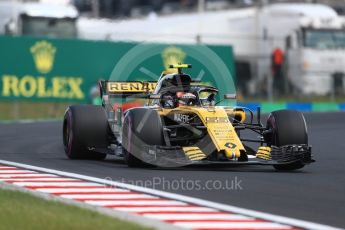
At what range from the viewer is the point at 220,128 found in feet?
46.1

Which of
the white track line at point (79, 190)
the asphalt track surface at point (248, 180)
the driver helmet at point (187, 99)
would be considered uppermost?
the driver helmet at point (187, 99)

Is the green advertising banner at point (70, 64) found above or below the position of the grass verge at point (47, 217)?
above

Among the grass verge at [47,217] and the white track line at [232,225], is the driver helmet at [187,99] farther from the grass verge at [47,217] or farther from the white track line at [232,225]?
the white track line at [232,225]

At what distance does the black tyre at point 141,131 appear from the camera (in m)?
14.0

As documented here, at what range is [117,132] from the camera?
16.2 m

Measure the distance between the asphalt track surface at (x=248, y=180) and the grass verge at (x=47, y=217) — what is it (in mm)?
1760

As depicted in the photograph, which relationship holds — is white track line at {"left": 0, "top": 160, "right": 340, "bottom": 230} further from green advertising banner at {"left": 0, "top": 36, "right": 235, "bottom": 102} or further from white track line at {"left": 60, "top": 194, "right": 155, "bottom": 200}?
green advertising banner at {"left": 0, "top": 36, "right": 235, "bottom": 102}

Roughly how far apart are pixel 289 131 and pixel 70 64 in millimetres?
19220

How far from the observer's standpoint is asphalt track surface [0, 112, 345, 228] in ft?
33.7

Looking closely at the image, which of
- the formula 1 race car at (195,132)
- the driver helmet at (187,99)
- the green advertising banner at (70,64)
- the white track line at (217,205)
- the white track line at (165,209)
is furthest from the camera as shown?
the green advertising banner at (70,64)

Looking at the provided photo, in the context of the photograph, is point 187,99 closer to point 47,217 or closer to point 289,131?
point 289,131

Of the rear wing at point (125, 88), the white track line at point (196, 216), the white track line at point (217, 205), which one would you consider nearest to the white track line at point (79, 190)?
the white track line at point (217, 205)

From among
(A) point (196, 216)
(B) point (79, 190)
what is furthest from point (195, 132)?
(A) point (196, 216)

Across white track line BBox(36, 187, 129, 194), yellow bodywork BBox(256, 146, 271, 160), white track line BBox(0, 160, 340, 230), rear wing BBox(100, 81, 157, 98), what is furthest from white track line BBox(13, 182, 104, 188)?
rear wing BBox(100, 81, 157, 98)
